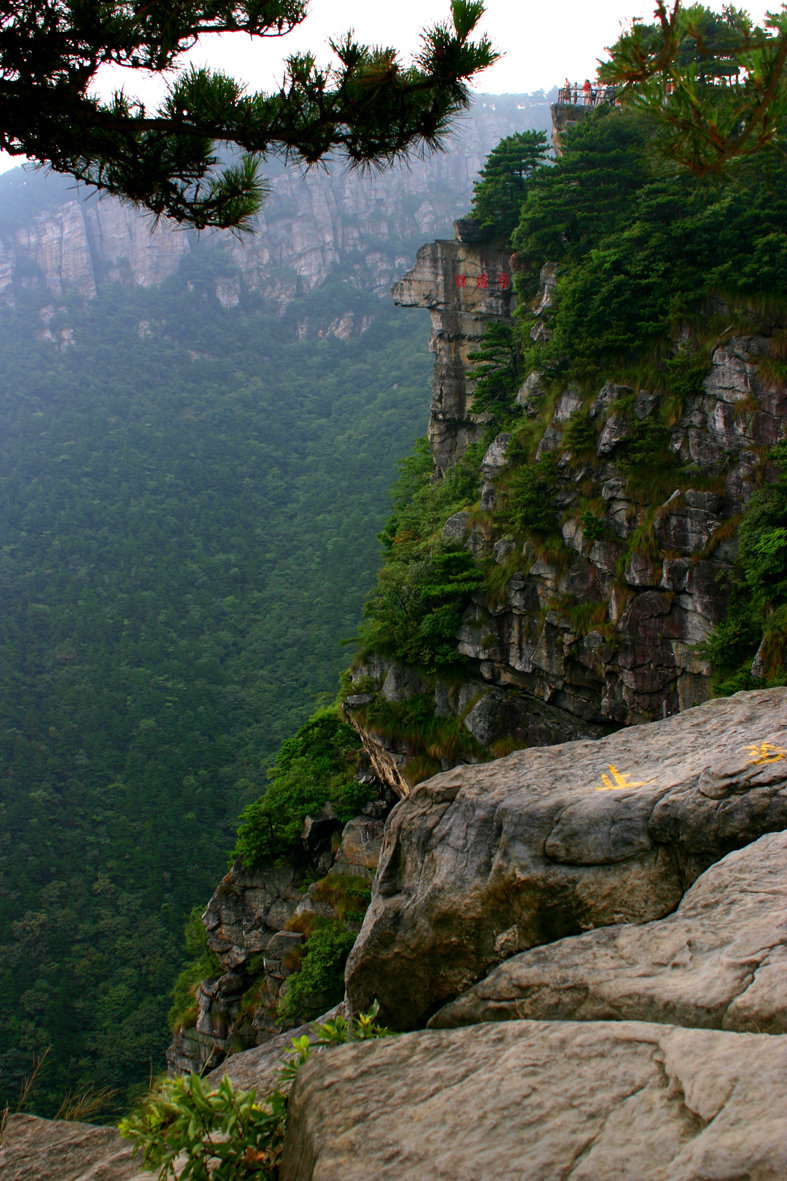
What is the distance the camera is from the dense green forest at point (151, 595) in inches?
1243

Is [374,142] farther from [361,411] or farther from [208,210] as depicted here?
[361,411]

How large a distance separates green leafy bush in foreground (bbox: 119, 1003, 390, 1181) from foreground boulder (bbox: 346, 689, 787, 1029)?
113 cm

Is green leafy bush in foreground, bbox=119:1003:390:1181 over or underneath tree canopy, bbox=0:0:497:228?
underneath

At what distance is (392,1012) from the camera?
4.28m

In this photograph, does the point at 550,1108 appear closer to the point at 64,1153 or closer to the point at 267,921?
the point at 64,1153

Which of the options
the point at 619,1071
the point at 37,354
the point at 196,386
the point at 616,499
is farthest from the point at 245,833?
the point at 37,354

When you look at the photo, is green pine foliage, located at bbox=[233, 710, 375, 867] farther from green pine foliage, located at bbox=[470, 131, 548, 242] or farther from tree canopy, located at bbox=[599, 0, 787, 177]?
tree canopy, located at bbox=[599, 0, 787, 177]

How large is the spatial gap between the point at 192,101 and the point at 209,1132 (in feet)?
17.2

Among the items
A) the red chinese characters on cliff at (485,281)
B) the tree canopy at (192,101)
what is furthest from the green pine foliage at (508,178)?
the tree canopy at (192,101)

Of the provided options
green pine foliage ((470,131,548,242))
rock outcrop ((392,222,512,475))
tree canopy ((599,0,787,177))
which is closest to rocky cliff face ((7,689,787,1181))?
tree canopy ((599,0,787,177))

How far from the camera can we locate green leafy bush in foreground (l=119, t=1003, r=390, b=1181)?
284 cm

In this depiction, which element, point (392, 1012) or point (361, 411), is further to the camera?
point (361, 411)

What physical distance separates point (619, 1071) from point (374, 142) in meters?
4.97

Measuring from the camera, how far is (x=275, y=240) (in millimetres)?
93250
